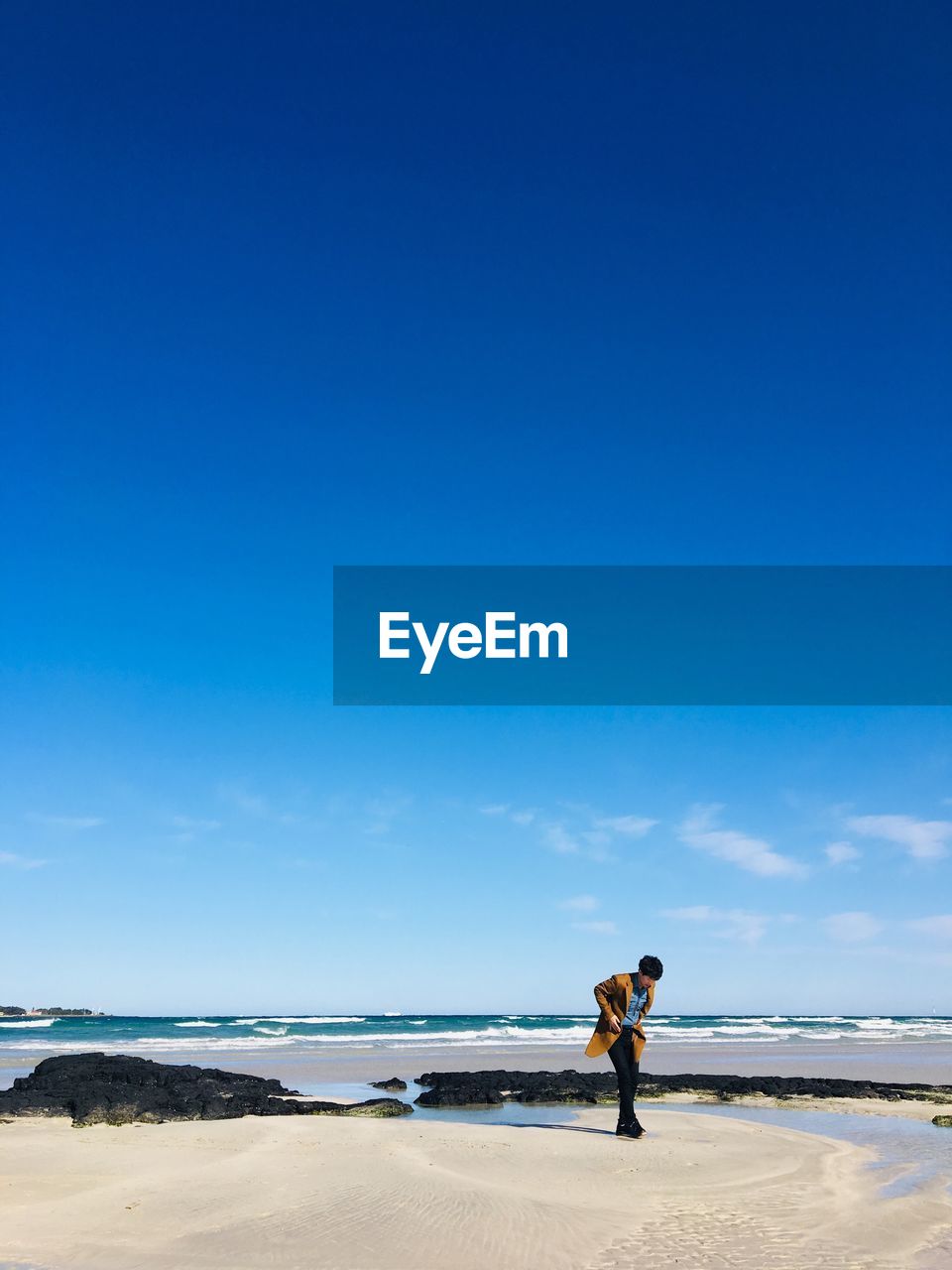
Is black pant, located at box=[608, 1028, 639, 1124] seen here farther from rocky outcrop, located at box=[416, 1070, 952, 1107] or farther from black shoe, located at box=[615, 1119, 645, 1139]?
rocky outcrop, located at box=[416, 1070, 952, 1107]

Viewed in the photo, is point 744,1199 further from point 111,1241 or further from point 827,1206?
point 111,1241

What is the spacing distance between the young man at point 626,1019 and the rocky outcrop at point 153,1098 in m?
4.21

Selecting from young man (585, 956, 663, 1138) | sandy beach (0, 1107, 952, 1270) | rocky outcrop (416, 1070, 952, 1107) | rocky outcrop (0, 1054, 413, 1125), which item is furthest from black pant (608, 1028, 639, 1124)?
rocky outcrop (416, 1070, 952, 1107)

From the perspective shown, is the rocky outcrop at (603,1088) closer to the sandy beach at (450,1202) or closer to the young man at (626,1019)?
the sandy beach at (450,1202)

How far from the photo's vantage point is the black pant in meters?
11.0

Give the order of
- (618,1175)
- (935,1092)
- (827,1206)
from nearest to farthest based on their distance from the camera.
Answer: (827,1206), (618,1175), (935,1092)

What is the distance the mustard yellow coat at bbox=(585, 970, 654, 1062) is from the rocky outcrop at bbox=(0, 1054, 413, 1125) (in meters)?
4.36

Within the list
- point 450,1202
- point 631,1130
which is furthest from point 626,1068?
point 450,1202

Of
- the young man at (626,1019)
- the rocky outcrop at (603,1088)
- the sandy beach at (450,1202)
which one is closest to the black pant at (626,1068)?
the young man at (626,1019)

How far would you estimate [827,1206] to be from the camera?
7.68 meters

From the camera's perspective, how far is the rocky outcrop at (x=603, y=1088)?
51.6 feet

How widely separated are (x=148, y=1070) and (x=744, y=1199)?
12243mm

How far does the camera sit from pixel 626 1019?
11.1 meters

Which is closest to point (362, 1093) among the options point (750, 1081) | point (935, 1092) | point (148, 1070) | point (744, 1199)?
point (148, 1070)
